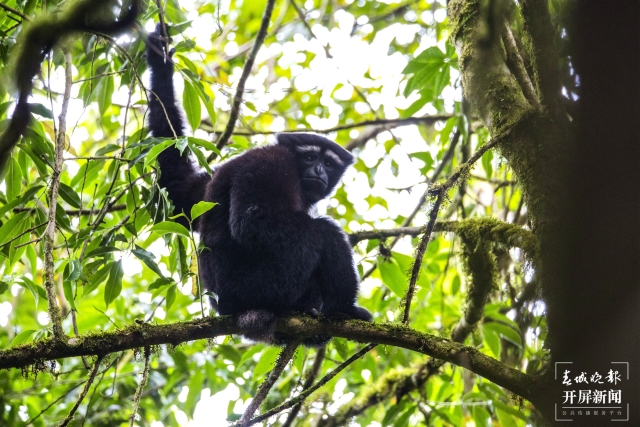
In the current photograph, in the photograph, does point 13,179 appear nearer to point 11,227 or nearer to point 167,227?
point 11,227

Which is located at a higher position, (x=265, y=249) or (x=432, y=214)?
(x=265, y=249)

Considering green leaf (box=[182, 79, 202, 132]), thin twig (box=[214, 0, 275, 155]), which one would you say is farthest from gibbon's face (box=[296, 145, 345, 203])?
green leaf (box=[182, 79, 202, 132])

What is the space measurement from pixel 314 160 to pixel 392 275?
1671mm

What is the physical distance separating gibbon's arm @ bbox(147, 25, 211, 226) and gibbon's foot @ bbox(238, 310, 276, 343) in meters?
1.47

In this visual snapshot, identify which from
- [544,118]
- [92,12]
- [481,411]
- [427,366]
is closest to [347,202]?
[427,366]

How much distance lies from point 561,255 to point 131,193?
3.82 meters

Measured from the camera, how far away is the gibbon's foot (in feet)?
13.9

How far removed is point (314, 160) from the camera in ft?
20.6

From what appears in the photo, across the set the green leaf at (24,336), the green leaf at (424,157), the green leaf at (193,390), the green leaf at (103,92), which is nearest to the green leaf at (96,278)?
the green leaf at (24,336)

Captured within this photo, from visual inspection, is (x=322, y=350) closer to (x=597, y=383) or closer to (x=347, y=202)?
(x=347, y=202)

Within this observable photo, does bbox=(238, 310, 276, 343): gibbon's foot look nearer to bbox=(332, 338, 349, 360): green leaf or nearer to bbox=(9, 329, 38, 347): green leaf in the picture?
bbox=(332, 338, 349, 360): green leaf

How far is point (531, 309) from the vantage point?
2.89 metres

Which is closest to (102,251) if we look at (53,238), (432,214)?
(53,238)

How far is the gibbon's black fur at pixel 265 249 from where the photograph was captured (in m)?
4.62
